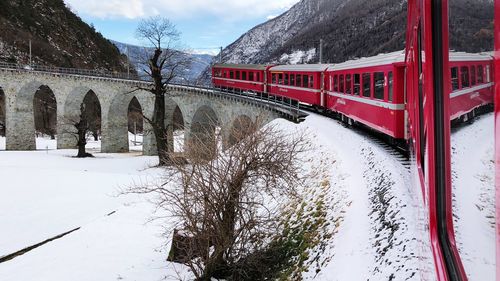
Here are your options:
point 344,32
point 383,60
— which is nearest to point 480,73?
point 383,60

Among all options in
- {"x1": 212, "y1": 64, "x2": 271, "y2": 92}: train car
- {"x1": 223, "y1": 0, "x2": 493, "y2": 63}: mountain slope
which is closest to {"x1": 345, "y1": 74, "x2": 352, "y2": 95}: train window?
{"x1": 223, "y1": 0, "x2": 493, "y2": 63}: mountain slope

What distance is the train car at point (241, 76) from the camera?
98.8 feet

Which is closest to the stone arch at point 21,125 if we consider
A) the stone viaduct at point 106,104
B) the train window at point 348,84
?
the stone viaduct at point 106,104

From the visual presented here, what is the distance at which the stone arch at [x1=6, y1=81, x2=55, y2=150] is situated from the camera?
52.3m

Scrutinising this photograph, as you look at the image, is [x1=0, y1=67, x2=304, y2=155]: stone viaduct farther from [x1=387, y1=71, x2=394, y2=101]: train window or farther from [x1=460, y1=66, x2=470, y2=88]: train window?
[x1=460, y1=66, x2=470, y2=88]: train window

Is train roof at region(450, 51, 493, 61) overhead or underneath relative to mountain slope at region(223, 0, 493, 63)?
underneath

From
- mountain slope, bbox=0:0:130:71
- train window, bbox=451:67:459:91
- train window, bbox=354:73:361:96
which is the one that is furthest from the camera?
mountain slope, bbox=0:0:130:71

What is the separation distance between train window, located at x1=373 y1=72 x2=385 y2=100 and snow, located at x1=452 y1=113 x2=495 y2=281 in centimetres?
871

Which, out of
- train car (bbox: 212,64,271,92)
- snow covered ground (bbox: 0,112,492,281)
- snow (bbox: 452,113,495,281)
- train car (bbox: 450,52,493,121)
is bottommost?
snow covered ground (bbox: 0,112,492,281)

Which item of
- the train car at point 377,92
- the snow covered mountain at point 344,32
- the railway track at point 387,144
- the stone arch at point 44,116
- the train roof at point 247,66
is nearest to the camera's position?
the snow covered mountain at point 344,32

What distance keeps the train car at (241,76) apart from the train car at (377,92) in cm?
1428

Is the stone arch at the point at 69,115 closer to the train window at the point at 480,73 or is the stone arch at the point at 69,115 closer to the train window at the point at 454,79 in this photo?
the train window at the point at 454,79

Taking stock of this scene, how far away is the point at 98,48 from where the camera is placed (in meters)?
110

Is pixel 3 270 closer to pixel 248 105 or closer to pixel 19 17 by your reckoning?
pixel 248 105
